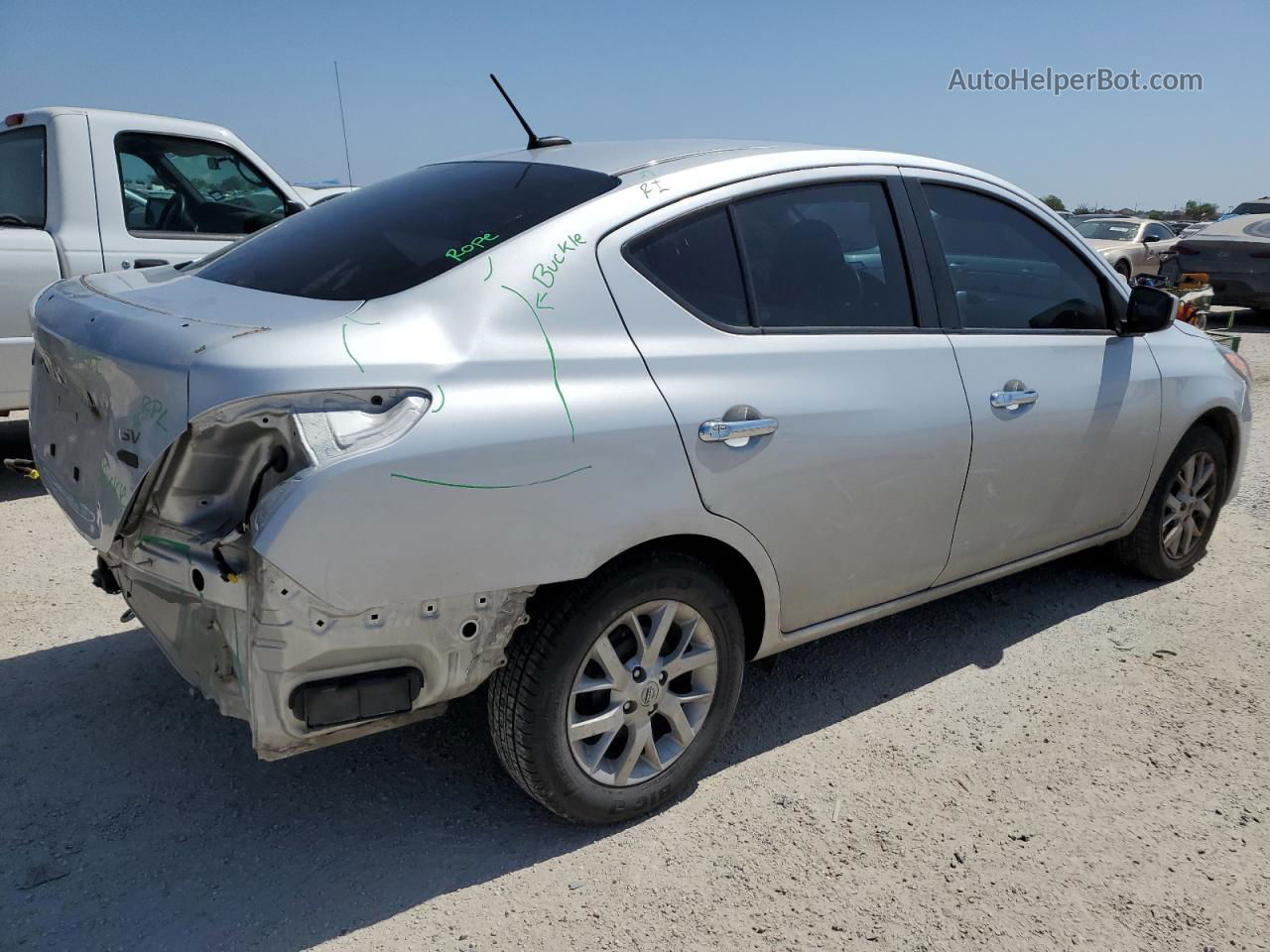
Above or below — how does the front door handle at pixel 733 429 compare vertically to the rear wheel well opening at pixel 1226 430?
above

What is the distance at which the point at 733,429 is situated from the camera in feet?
8.52

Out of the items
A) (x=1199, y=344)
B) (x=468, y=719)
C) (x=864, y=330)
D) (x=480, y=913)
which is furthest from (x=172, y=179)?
(x=1199, y=344)

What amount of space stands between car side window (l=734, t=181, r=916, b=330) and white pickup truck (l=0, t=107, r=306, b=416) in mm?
3673

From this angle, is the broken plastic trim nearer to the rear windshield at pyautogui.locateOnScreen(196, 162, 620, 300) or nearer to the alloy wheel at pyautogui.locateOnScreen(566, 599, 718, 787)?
the alloy wheel at pyautogui.locateOnScreen(566, 599, 718, 787)

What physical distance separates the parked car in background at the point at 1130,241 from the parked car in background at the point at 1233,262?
318cm

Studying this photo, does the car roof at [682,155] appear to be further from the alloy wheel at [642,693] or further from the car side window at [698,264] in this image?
the alloy wheel at [642,693]

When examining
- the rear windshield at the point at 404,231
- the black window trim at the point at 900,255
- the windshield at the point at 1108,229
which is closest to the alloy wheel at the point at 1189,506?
the black window trim at the point at 900,255

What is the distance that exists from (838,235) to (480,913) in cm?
215

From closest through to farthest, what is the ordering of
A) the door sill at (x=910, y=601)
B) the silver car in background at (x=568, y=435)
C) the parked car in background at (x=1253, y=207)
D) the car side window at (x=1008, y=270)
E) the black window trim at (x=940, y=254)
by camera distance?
the silver car in background at (x=568, y=435) < the door sill at (x=910, y=601) < the black window trim at (x=940, y=254) < the car side window at (x=1008, y=270) < the parked car in background at (x=1253, y=207)

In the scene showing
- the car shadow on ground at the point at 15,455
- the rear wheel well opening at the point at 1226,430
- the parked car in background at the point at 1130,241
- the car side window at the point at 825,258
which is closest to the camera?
the car side window at the point at 825,258

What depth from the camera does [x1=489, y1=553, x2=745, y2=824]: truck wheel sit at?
2.41m

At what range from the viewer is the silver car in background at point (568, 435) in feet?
6.97

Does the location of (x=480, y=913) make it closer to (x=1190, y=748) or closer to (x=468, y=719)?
(x=468, y=719)

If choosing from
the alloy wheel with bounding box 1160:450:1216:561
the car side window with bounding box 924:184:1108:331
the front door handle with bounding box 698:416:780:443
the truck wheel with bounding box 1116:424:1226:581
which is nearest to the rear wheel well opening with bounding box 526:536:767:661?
the front door handle with bounding box 698:416:780:443
